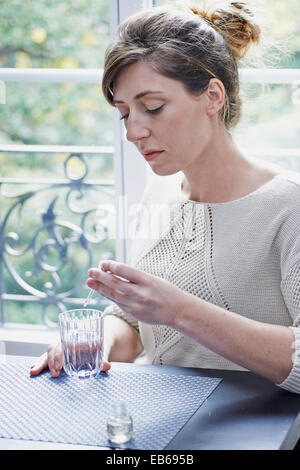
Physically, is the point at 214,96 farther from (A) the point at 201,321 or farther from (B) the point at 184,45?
(A) the point at 201,321

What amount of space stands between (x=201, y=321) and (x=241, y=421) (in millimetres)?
249

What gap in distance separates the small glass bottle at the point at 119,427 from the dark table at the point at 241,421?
46mm

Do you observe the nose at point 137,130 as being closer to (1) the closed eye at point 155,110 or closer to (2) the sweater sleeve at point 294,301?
(1) the closed eye at point 155,110

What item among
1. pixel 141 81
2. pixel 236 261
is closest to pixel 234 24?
pixel 141 81

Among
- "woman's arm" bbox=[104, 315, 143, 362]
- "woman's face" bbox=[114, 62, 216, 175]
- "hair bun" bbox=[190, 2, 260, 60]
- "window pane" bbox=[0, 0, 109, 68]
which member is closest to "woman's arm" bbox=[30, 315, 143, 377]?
"woman's arm" bbox=[104, 315, 143, 362]

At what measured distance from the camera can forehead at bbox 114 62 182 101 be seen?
1.62 m

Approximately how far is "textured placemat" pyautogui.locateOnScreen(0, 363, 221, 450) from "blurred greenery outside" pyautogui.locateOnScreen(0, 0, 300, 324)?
1.21m

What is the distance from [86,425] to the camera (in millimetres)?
1201

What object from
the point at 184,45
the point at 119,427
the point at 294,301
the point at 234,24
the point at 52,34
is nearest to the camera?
the point at 119,427

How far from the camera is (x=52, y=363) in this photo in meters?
1.47

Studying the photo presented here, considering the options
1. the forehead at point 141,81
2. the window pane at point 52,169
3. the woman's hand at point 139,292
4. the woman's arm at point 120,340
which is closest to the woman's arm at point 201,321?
the woman's hand at point 139,292

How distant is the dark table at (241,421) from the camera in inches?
44.5

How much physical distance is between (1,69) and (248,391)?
5.49ft
